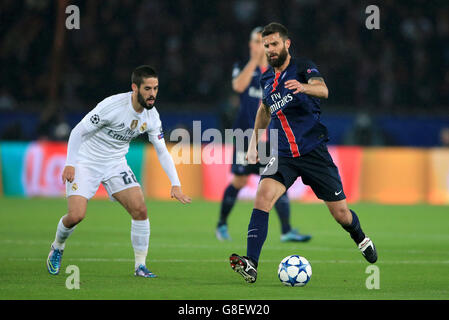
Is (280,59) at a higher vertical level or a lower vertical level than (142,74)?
higher

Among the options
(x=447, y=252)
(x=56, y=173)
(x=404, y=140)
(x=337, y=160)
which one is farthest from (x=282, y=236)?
(x=404, y=140)

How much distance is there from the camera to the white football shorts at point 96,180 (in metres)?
7.98

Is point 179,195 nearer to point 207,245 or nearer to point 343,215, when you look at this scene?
point 343,215

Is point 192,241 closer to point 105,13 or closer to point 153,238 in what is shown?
point 153,238

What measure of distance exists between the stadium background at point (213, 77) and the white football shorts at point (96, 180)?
9699mm

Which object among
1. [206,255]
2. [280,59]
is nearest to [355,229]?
[280,59]

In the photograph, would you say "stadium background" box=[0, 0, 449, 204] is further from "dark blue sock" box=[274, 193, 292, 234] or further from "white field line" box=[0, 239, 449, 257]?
"white field line" box=[0, 239, 449, 257]

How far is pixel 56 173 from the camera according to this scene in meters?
18.0

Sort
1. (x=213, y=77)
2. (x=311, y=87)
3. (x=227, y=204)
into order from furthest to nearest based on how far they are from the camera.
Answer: (x=213, y=77) → (x=227, y=204) → (x=311, y=87)

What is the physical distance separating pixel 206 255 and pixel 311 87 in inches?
125

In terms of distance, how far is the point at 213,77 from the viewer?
2158 centimetres

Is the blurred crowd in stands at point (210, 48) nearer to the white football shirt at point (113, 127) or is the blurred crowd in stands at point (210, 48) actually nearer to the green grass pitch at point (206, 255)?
the green grass pitch at point (206, 255)

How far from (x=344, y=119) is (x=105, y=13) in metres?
7.51

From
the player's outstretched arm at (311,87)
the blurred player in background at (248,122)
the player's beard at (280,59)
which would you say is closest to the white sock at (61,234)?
the player's beard at (280,59)
